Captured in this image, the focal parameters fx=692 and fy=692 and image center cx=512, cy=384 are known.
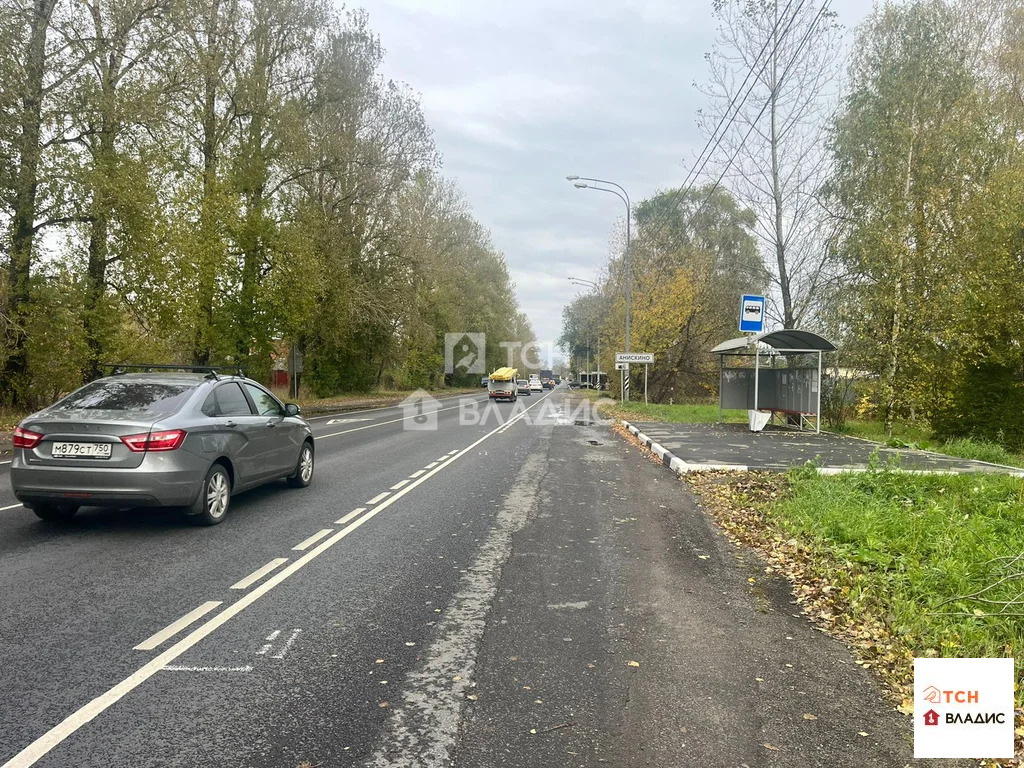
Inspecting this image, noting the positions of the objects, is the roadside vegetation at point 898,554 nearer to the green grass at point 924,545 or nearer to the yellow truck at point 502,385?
the green grass at point 924,545

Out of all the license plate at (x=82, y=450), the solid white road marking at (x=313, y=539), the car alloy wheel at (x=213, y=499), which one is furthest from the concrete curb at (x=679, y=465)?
the license plate at (x=82, y=450)

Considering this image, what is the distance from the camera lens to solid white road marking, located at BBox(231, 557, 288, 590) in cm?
534

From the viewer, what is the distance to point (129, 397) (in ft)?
23.7

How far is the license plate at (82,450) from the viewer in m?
6.54

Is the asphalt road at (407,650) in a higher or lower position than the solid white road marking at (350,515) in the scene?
lower

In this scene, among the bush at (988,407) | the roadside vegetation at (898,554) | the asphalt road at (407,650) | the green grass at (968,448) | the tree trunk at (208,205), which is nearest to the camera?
the asphalt road at (407,650)

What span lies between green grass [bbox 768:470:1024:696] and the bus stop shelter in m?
9.09

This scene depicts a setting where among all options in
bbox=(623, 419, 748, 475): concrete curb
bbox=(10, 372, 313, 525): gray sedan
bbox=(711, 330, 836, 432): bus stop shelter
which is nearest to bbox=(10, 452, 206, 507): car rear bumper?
bbox=(10, 372, 313, 525): gray sedan

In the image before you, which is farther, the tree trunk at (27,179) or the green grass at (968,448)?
the tree trunk at (27,179)

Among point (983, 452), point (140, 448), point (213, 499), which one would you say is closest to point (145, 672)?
point (140, 448)

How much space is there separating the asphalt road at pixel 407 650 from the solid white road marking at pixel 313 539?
0.06 feet

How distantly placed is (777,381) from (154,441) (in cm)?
1905

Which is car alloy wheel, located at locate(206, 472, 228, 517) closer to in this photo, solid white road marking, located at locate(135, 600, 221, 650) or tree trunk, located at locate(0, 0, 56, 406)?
solid white road marking, located at locate(135, 600, 221, 650)

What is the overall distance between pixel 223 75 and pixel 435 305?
25.5 metres
